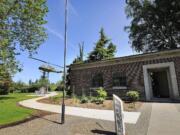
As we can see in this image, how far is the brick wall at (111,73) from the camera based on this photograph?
14530mm

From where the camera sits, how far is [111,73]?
16.6 meters

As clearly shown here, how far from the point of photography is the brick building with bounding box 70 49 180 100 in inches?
539

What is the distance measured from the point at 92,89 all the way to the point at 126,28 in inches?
758

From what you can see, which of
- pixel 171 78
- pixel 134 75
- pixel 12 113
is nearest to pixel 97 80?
pixel 134 75

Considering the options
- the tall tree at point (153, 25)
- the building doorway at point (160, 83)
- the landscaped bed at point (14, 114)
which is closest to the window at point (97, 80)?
the building doorway at point (160, 83)

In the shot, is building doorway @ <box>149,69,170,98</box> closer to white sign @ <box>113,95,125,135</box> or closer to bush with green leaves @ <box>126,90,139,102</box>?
bush with green leaves @ <box>126,90,139,102</box>

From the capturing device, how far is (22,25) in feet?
42.6

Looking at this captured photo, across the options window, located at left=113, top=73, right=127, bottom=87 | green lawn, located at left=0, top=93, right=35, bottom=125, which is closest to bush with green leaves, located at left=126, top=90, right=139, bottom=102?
window, located at left=113, top=73, right=127, bottom=87

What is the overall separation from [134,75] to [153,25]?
19110 millimetres

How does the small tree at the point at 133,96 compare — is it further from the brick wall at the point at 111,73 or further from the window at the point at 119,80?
the window at the point at 119,80

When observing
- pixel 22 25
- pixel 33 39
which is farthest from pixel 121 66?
pixel 22 25

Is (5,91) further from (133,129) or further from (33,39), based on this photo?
(133,129)

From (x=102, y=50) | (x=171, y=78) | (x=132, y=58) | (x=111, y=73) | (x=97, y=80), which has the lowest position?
(x=171, y=78)

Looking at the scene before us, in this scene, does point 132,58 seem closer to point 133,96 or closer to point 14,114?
point 133,96
